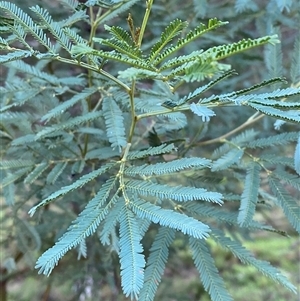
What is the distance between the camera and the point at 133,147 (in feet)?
3.40

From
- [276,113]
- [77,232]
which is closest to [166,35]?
[276,113]

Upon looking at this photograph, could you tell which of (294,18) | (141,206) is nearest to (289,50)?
(294,18)

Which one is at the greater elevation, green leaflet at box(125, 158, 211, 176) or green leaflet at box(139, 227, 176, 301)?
green leaflet at box(125, 158, 211, 176)

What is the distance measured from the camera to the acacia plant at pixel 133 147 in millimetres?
589

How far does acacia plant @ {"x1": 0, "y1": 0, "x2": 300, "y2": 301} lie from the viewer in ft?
1.93

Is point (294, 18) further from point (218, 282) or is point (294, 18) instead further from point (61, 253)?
point (61, 253)

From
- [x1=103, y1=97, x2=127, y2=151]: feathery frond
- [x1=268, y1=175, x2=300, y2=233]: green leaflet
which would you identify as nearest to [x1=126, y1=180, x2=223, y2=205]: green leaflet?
[x1=103, y1=97, x2=127, y2=151]: feathery frond

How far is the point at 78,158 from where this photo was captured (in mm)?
988

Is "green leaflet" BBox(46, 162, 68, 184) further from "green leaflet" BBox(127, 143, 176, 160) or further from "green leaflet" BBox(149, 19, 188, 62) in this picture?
"green leaflet" BBox(149, 19, 188, 62)

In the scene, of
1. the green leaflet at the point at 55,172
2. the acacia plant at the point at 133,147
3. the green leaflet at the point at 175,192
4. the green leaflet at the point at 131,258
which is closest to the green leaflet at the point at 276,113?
the acacia plant at the point at 133,147

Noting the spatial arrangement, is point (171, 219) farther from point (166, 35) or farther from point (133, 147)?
point (133, 147)

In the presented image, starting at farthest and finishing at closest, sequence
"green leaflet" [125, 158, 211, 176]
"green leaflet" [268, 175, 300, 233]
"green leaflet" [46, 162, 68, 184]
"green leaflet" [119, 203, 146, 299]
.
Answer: "green leaflet" [46, 162, 68, 184], "green leaflet" [268, 175, 300, 233], "green leaflet" [125, 158, 211, 176], "green leaflet" [119, 203, 146, 299]

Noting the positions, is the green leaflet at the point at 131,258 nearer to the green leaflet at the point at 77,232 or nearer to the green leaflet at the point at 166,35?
the green leaflet at the point at 77,232

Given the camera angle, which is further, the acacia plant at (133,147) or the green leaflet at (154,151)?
the green leaflet at (154,151)
